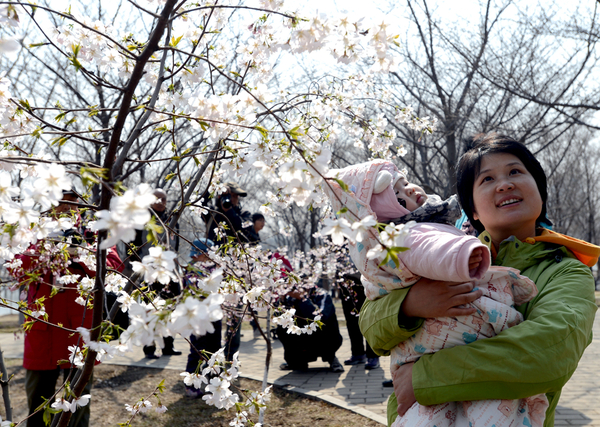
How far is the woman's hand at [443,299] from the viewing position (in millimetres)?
1396

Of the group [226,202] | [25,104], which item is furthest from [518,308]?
[226,202]

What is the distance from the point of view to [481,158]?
1.82 meters

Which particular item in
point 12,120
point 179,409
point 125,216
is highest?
point 12,120

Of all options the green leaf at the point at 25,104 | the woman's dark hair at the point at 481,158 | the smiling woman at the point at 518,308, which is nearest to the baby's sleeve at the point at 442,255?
the smiling woman at the point at 518,308

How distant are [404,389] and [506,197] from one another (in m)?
0.82

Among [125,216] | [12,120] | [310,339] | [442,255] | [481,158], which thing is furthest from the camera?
[310,339]

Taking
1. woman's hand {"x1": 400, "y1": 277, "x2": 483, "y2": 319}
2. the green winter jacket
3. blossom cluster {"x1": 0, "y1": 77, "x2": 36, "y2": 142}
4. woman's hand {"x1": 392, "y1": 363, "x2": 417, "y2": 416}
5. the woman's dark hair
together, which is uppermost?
blossom cluster {"x1": 0, "y1": 77, "x2": 36, "y2": 142}

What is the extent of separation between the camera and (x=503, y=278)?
154cm

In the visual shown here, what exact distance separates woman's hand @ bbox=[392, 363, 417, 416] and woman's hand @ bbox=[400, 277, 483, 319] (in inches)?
8.3

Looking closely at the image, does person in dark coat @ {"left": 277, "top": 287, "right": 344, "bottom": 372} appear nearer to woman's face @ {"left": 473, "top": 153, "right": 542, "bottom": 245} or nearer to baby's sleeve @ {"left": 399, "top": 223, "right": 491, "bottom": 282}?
woman's face @ {"left": 473, "top": 153, "right": 542, "bottom": 245}

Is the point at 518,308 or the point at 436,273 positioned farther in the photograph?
the point at 518,308

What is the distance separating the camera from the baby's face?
1652 millimetres

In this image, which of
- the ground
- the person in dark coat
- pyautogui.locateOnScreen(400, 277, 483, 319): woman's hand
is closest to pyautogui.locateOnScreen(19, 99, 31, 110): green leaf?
pyautogui.locateOnScreen(400, 277, 483, 319): woman's hand

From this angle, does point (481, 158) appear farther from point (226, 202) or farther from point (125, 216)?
point (226, 202)
